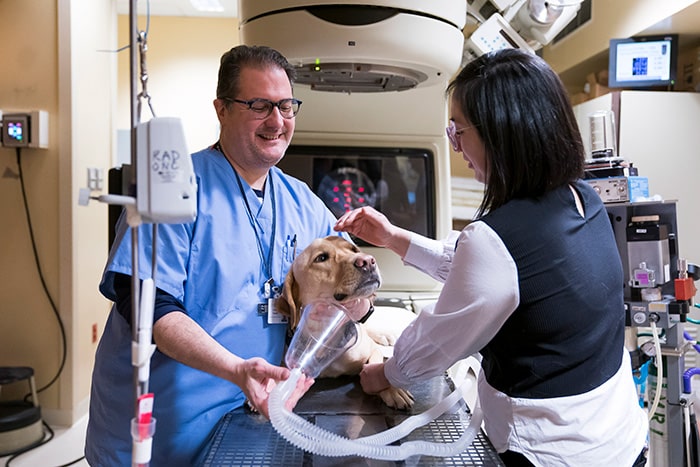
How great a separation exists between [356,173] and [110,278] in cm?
114

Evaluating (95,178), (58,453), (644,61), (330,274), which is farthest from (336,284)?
(644,61)

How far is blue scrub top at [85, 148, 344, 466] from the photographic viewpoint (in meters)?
0.98

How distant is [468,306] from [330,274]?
0.39m

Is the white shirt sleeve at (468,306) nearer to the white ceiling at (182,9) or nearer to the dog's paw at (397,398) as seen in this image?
the dog's paw at (397,398)

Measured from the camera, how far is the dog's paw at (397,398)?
3.43 feet

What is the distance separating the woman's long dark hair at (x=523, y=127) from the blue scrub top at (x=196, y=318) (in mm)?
486

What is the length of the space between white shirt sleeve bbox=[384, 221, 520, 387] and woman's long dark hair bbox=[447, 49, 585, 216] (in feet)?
0.39

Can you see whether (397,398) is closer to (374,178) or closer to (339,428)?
(339,428)

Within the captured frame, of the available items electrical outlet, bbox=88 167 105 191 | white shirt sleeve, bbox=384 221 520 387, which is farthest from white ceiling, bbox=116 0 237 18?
white shirt sleeve, bbox=384 221 520 387

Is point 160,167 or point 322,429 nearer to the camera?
point 160,167

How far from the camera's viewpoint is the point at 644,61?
3236 mm

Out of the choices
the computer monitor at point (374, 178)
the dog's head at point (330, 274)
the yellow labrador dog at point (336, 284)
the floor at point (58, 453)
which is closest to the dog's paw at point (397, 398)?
the yellow labrador dog at point (336, 284)

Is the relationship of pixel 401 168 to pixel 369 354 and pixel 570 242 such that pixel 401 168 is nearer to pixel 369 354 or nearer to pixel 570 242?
pixel 369 354

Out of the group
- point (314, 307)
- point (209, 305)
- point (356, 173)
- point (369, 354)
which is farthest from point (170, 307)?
point (356, 173)
